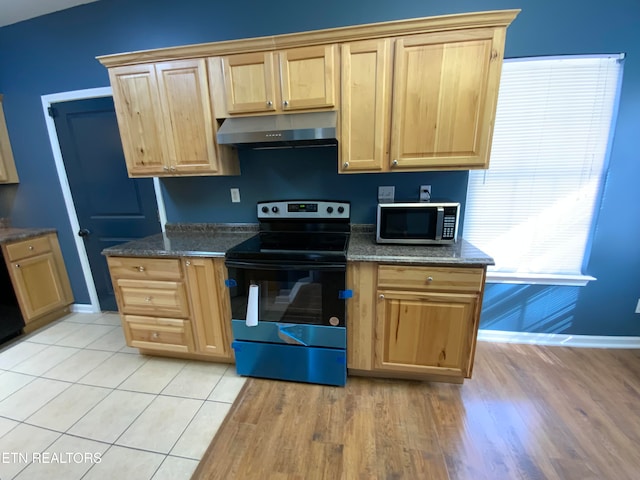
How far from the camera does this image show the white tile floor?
1367mm

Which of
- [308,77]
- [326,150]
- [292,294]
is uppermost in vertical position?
[308,77]

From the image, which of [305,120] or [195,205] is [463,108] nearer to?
[305,120]

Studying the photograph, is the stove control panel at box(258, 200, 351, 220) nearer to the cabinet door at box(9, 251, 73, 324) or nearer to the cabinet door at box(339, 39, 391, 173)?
the cabinet door at box(339, 39, 391, 173)

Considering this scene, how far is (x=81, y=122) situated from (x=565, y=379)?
4.46 meters

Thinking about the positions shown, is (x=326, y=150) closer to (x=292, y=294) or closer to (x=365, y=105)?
(x=365, y=105)

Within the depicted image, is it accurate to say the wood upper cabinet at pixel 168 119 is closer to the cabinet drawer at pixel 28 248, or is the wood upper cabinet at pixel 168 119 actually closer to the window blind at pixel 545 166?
the cabinet drawer at pixel 28 248

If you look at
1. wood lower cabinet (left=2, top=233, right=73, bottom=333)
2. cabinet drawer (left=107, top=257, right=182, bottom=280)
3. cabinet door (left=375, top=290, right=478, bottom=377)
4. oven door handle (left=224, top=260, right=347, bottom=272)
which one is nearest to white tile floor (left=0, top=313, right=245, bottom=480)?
wood lower cabinet (left=2, top=233, right=73, bottom=333)

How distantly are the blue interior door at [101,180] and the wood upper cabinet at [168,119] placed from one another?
0.53 metres

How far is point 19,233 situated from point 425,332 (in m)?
3.64

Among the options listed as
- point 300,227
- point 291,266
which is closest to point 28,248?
point 300,227

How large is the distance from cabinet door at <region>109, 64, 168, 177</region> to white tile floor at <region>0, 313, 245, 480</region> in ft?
5.07

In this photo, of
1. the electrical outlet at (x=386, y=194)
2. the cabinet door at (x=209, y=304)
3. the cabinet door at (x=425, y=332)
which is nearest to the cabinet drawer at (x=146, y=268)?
the cabinet door at (x=209, y=304)

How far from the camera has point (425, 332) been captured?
65.1 inches

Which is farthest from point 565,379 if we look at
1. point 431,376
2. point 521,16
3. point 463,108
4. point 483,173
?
point 521,16
